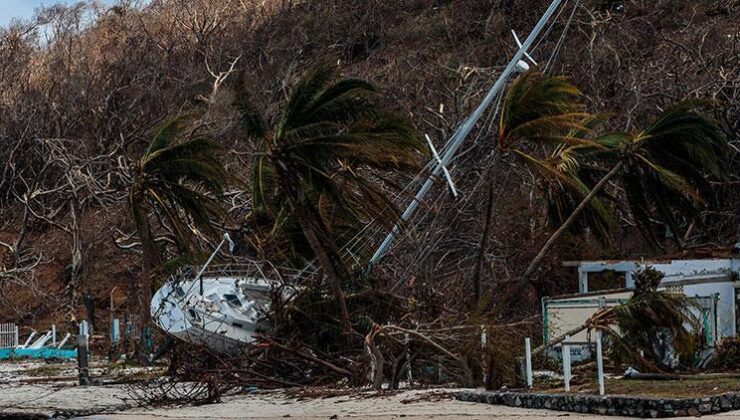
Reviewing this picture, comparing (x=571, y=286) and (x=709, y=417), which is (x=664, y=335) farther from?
(x=571, y=286)

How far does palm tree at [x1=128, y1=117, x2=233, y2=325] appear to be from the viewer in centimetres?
2284

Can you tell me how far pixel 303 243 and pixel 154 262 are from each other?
640 cm

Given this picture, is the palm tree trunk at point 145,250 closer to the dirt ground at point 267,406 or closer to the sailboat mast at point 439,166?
the dirt ground at point 267,406

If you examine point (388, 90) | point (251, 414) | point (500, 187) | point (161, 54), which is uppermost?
point (161, 54)

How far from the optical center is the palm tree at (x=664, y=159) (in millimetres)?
20922

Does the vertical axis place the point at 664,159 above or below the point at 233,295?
above

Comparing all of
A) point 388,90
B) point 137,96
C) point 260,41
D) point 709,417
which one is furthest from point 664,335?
point 260,41

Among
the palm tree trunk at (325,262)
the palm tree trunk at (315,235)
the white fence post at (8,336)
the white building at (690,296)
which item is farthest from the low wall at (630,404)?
the white fence post at (8,336)

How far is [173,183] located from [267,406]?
909 centimetres

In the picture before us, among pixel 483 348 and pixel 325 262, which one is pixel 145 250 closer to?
pixel 325 262

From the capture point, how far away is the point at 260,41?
172ft

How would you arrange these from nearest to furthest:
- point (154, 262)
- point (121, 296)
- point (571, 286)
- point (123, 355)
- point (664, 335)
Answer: point (664, 335) < point (571, 286) < point (154, 262) < point (123, 355) < point (121, 296)

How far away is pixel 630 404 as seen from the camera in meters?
11.3

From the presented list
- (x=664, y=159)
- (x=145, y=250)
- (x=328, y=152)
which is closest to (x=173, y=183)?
(x=145, y=250)
